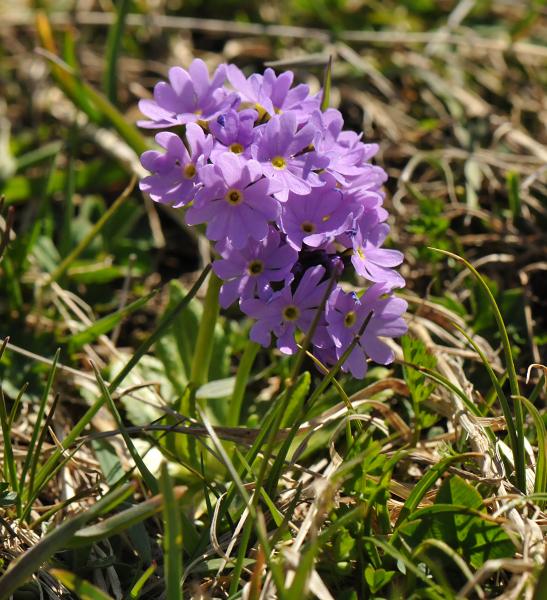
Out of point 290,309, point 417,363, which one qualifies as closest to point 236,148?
point 290,309

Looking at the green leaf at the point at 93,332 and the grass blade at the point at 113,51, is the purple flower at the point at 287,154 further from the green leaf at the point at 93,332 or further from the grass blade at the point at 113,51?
the grass blade at the point at 113,51

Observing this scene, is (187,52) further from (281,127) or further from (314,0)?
(281,127)

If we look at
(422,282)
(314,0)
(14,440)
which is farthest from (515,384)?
(314,0)

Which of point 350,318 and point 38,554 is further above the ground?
point 350,318

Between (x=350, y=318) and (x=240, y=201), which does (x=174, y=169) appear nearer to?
(x=240, y=201)

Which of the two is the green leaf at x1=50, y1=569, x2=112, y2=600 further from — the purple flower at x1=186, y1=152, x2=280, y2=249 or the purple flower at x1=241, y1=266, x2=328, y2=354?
the purple flower at x1=186, y1=152, x2=280, y2=249

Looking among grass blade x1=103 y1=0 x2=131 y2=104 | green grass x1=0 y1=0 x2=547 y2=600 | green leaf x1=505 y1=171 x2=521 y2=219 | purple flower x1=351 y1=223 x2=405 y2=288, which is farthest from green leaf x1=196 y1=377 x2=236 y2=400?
grass blade x1=103 y1=0 x2=131 y2=104
